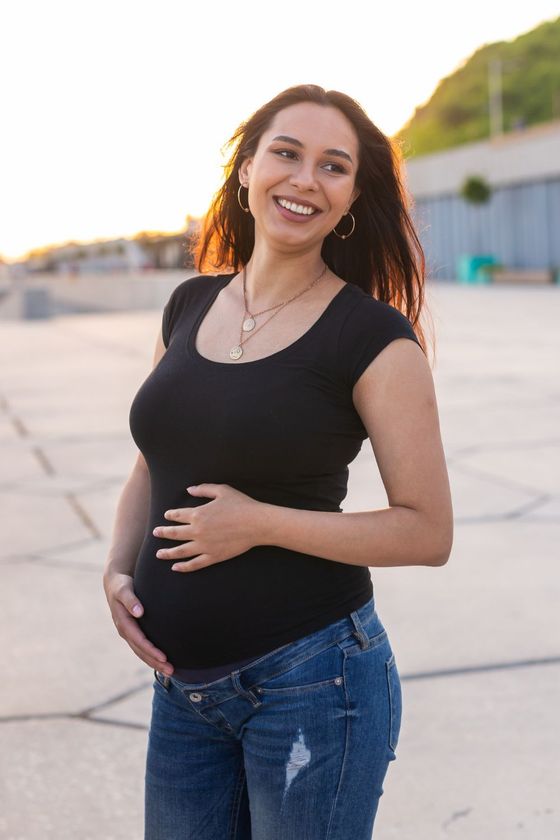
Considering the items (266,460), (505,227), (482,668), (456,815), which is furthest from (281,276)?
(505,227)

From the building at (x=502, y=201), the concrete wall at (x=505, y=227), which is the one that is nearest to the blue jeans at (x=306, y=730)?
the concrete wall at (x=505, y=227)

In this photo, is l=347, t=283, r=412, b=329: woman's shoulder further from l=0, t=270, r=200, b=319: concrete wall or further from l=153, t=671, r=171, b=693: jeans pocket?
l=0, t=270, r=200, b=319: concrete wall

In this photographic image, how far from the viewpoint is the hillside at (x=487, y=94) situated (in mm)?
91188

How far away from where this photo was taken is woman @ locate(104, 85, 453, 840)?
1756 mm

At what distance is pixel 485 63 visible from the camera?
336ft

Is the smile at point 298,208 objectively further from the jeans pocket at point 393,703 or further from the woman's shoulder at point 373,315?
the jeans pocket at point 393,703

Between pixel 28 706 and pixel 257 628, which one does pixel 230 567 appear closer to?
pixel 257 628

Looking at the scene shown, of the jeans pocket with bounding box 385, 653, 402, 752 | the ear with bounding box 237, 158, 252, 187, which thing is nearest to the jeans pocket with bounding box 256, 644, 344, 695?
the jeans pocket with bounding box 385, 653, 402, 752

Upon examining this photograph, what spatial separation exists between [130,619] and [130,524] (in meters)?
0.28

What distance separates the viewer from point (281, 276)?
201 centimetres

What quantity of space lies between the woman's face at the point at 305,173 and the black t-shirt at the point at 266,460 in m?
0.17

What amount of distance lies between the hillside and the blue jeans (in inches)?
3411

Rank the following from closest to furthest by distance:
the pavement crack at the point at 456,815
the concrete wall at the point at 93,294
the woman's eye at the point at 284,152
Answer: the woman's eye at the point at 284,152 < the pavement crack at the point at 456,815 < the concrete wall at the point at 93,294

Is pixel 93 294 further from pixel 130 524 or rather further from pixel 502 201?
pixel 130 524
